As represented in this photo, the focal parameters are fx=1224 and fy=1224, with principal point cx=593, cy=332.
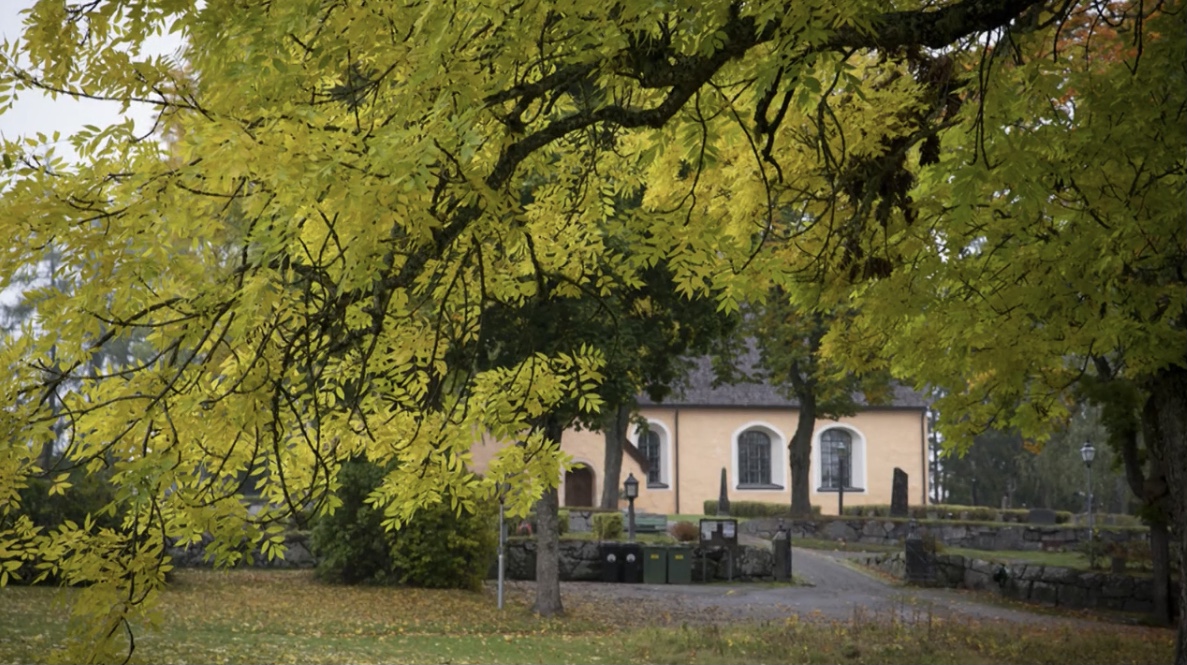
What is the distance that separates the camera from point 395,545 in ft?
64.8

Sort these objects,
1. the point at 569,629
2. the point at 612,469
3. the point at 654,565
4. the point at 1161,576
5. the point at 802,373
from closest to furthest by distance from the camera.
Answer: the point at 569,629 → the point at 1161,576 → the point at 654,565 → the point at 802,373 → the point at 612,469

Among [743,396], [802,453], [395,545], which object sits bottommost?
[395,545]

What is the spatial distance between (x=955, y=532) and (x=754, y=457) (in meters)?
13.2

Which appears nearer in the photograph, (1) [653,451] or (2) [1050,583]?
(2) [1050,583]

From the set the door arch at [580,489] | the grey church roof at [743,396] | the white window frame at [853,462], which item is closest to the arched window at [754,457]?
the grey church roof at [743,396]

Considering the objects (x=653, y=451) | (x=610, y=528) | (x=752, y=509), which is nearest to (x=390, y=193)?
(x=610, y=528)

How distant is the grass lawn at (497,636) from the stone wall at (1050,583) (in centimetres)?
278

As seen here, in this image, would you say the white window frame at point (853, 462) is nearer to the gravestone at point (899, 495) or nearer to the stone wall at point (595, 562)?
the gravestone at point (899, 495)

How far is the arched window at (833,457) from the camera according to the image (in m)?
47.3

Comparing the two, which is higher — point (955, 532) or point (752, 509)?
point (752, 509)

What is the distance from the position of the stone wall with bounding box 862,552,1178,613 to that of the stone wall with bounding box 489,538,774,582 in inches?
124

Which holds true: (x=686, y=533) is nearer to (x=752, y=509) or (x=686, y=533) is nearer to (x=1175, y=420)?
(x=752, y=509)

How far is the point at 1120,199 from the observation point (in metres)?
A: 8.14

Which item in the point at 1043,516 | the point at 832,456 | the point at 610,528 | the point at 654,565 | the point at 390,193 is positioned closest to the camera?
the point at 390,193
